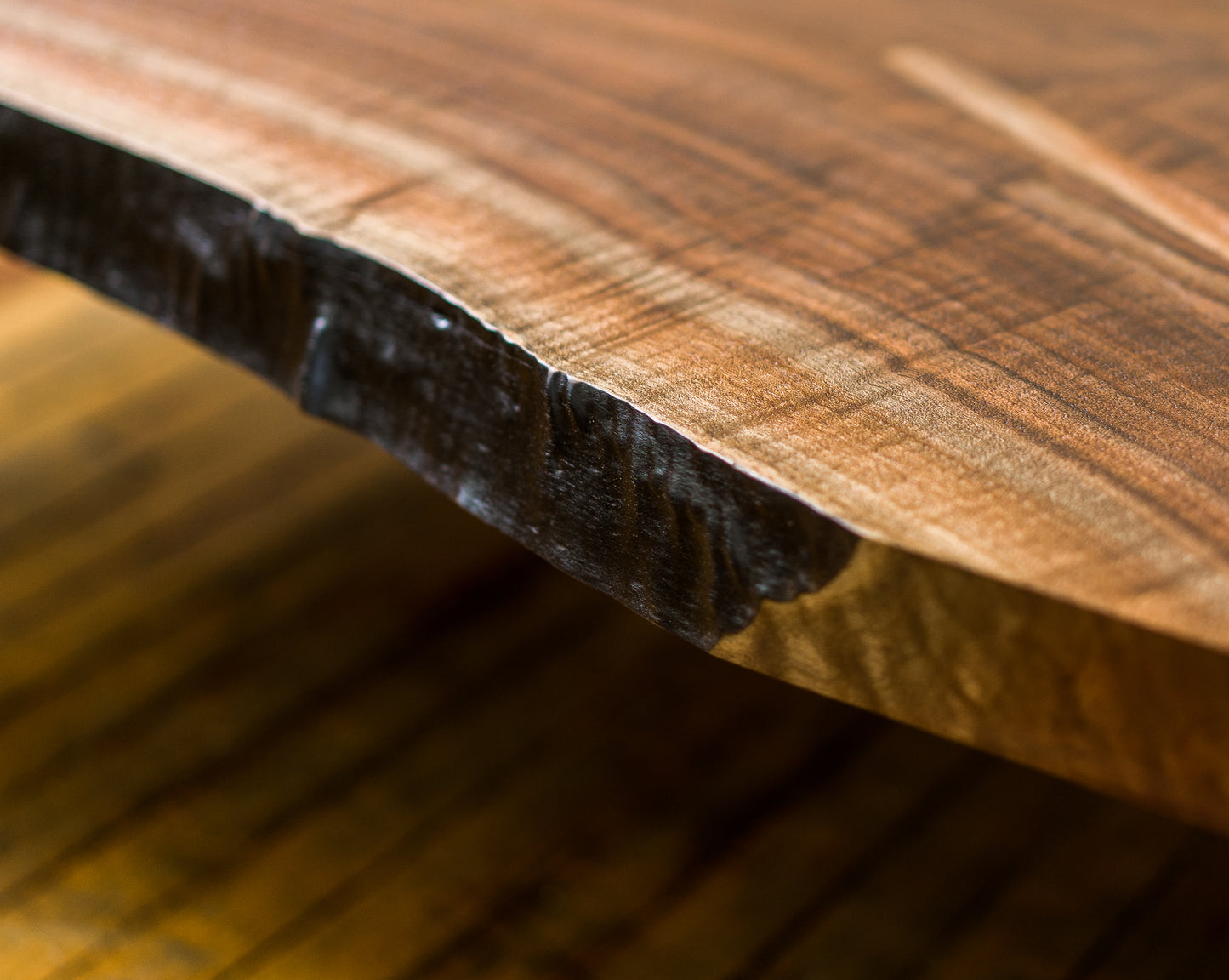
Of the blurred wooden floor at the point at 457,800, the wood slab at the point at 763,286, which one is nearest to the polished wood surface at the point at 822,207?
the wood slab at the point at 763,286

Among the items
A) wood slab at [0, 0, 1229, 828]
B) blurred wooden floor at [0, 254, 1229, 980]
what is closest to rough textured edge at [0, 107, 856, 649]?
wood slab at [0, 0, 1229, 828]

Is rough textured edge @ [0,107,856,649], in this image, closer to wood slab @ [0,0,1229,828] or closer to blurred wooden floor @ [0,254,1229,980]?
wood slab @ [0,0,1229,828]

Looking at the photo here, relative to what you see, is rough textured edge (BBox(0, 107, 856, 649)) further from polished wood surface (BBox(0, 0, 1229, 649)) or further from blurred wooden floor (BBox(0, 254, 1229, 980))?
blurred wooden floor (BBox(0, 254, 1229, 980))

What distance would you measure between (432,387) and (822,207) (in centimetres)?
20

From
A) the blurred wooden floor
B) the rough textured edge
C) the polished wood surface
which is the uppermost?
the polished wood surface

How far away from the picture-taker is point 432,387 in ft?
1.77

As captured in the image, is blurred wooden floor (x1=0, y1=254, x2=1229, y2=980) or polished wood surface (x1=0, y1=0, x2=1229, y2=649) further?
blurred wooden floor (x1=0, y1=254, x2=1229, y2=980)

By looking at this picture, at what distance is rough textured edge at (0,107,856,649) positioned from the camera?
1.42ft

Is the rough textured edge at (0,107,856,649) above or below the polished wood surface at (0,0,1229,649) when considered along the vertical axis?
below

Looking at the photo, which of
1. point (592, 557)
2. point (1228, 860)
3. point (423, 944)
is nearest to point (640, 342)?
point (592, 557)

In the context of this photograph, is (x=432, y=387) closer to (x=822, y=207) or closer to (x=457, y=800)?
(x=822, y=207)

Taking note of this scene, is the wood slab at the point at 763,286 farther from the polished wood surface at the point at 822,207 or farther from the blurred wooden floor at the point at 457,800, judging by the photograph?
the blurred wooden floor at the point at 457,800

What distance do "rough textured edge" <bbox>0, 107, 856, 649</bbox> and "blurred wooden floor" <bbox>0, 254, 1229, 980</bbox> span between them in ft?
0.99

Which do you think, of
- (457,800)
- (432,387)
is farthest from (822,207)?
(457,800)
